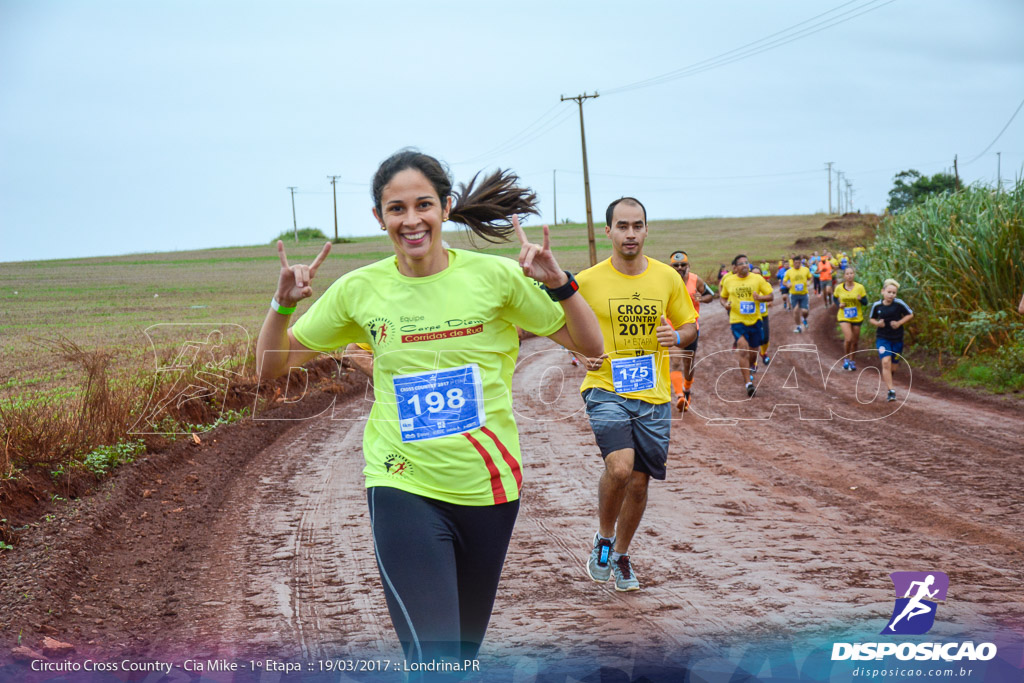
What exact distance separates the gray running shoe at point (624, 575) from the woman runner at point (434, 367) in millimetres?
2255

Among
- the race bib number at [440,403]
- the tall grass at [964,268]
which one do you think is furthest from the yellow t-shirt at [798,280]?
the race bib number at [440,403]

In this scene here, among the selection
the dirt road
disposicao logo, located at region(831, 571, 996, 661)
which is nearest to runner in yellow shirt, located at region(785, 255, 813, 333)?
the dirt road

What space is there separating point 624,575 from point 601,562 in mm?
156

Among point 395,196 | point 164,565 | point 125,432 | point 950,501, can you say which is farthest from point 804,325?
point 395,196

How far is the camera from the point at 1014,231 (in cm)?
1591

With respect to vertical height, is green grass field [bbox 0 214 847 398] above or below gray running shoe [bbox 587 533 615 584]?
above

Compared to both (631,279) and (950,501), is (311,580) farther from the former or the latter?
(950,501)

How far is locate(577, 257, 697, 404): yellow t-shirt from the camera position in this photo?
5508mm

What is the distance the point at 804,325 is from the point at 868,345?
4298mm

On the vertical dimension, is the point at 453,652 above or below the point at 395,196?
below

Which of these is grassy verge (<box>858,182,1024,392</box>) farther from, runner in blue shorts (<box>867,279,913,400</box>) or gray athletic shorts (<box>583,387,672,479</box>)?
gray athletic shorts (<box>583,387,672,479</box>)

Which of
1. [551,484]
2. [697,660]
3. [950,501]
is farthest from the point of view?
[551,484]

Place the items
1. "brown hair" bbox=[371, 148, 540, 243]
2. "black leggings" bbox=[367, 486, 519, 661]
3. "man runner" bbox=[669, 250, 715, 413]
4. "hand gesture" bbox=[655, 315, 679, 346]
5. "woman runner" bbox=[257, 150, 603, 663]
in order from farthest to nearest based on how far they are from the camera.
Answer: "man runner" bbox=[669, 250, 715, 413] < "hand gesture" bbox=[655, 315, 679, 346] < "brown hair" bbox=[371, 148, 540, 243] < "woman runner" bbox=[257, 150, 603, 663] < "black leggings" bbox=[367, 486, 519, 661]

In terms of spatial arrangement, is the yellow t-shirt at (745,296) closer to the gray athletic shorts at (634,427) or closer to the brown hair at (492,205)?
the gray athletic shorts at (634,427)
